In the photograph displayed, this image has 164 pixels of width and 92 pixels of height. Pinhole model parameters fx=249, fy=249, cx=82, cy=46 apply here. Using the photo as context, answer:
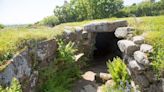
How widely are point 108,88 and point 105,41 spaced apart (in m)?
10.6

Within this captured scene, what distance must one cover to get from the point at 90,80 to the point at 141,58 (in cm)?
453

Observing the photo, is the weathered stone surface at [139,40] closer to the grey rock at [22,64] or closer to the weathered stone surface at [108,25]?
the weathered stone surface at [108,25]

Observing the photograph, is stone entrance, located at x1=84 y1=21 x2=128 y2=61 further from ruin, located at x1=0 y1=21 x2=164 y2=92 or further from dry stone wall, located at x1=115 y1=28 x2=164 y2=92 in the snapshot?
dry stone wall, located at x1=115 y1=28 x2=164 y2=92

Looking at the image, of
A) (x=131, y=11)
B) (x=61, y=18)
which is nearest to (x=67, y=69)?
(x=61, y=18)

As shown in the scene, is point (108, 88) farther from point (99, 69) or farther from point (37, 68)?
point (99, 69)

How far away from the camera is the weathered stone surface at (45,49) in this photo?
10538 mm

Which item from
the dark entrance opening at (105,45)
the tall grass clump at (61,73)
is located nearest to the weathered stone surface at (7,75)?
the tall grass clump at (61,73)

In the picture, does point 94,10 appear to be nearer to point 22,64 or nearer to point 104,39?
point 104,39

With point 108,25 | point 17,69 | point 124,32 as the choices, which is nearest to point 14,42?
point 17,69

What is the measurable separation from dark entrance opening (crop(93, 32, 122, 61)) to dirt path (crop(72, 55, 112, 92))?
8.03ft

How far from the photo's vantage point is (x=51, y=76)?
11141 millimetres

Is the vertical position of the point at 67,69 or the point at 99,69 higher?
the point at 67,69

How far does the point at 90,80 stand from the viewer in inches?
542

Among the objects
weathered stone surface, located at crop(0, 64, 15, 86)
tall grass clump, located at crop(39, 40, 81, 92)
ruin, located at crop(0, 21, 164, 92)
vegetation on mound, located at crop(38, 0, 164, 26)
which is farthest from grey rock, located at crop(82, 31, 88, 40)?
vegetation on mound, located at crop(38, 0, 164, 26)
